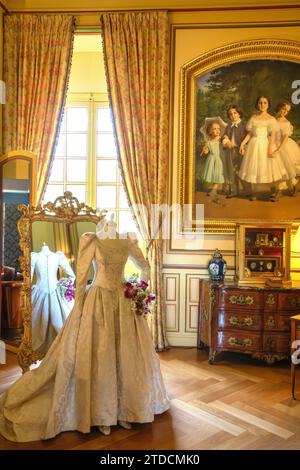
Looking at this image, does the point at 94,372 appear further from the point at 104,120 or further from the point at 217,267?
the point at 104,120

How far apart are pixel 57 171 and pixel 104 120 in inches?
38.0

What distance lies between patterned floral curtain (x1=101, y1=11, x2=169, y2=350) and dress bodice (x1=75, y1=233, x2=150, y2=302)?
1.67m

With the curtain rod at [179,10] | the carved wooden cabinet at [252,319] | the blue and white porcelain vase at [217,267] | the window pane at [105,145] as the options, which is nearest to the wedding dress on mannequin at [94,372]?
the carved wooden cabinet at [252,319]

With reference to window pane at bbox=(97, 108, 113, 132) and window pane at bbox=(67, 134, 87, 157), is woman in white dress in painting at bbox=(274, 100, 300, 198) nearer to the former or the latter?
window pane at bbox=(97, 108, 113, 132)

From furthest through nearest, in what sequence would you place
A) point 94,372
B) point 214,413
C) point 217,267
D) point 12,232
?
point 217,267 < point 12,232 < point 214,413 < point 94,372

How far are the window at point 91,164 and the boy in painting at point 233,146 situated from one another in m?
1.44

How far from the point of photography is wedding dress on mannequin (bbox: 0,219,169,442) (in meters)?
2.74

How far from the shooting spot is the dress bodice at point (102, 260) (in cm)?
296

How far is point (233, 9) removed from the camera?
475cm

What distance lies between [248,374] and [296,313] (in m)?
0.84

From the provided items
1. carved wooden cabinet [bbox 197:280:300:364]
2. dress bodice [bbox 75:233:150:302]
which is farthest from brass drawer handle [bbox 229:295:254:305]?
dress bodice [bbox 75:233:150:302]

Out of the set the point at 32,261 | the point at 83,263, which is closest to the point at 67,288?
the point at 32,261

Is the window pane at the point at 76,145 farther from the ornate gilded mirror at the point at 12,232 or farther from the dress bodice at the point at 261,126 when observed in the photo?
the dress bodice at the point at 261,126

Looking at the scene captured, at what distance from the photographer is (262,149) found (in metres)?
4.74
